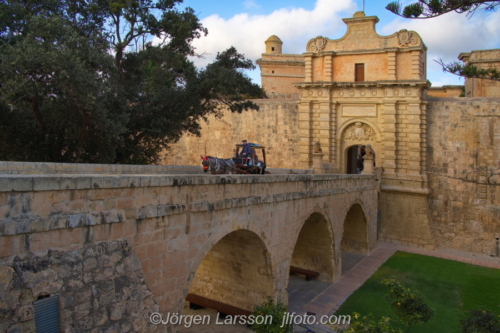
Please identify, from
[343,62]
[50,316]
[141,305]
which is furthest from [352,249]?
[50,316]

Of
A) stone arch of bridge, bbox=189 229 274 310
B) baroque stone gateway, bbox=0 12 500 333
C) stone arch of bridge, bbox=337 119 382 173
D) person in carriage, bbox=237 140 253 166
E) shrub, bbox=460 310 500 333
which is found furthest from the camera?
stone arch of bridge, bbox=337 119 382 173

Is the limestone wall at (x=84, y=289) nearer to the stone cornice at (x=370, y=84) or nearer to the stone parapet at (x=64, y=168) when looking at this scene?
the stone parapet at (x=64, y=168)

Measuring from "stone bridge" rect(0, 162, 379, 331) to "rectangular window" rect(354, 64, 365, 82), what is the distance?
12.2 meters

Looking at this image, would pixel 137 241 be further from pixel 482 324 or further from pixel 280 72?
pixel 280 72

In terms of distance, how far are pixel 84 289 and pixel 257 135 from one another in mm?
19367

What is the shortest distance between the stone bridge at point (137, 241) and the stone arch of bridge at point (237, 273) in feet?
0.09

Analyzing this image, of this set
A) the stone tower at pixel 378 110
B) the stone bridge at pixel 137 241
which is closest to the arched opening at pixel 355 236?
the stone tower at pixel 378 110

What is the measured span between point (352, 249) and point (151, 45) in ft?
40.1

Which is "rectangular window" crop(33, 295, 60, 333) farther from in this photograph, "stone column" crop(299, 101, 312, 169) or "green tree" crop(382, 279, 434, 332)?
"stone column" crop(299, 101, 312, 169)

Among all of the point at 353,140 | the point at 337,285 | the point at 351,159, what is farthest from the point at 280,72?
the point at 337,285

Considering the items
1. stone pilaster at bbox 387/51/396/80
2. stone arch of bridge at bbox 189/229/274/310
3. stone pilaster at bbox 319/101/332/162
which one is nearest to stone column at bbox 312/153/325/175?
stone pilaster at bbox 319/101/332/162

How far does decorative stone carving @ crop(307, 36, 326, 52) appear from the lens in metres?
21.4

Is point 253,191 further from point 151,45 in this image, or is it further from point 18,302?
point 151,45

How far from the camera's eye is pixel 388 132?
20.0 metres
